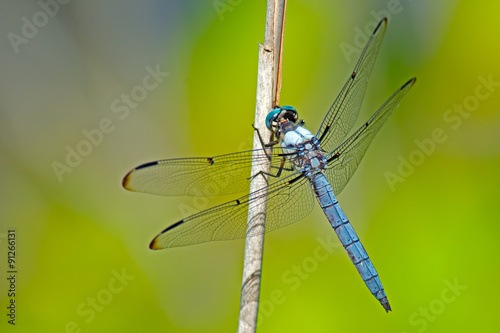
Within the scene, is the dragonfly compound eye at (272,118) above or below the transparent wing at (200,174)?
above

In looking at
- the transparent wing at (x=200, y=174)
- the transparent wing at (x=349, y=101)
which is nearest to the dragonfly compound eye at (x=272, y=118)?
the transparent wing at (x=200, y=174)


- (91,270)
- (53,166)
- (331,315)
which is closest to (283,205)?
(331,315)

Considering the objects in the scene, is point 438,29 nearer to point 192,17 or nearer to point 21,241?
point 192,17

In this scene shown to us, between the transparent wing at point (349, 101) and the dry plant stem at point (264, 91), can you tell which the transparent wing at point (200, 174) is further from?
the transparent wing at point (349, 101)

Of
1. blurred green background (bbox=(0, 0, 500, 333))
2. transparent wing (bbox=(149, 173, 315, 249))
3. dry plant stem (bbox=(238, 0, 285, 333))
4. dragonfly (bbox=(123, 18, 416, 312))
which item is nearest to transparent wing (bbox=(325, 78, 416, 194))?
dragonfly (bbox=(123, 18, 416, 312))

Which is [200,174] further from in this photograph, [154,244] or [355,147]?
[355,147]

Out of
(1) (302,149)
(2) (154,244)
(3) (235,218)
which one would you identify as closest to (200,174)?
(3) (235,218)
